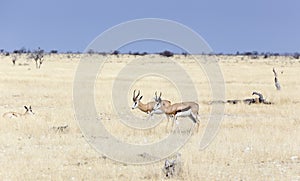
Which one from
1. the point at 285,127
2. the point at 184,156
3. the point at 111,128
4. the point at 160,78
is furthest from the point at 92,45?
the point at 160,78

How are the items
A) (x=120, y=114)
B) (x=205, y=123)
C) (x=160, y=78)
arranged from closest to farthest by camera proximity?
1. (x=205, y=123)
2. (x=120, y=114)
3. (x=160, y=78)

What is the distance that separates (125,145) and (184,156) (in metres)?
2.28

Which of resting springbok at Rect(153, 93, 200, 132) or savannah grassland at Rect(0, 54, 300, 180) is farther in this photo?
resting springbok at Rect(153, 93, 200, 132)

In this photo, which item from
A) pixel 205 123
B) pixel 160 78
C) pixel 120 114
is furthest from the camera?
pixel 160 78

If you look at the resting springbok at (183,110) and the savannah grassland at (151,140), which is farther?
the resting springbok at (183,110)

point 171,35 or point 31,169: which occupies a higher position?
point 171,35

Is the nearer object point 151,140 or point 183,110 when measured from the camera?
point 151,140

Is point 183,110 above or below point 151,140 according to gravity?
above

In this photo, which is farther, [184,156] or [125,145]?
[125,145]

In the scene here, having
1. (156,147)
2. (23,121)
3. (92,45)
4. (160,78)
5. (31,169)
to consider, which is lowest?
(31,169)

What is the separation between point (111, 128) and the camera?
1616 cm

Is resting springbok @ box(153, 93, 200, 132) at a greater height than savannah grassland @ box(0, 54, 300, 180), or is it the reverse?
resting springbok @ box(153, 93, 200, 132)

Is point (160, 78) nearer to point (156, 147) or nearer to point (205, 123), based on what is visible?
point (205, 123)

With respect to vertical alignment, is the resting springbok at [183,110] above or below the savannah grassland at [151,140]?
above
